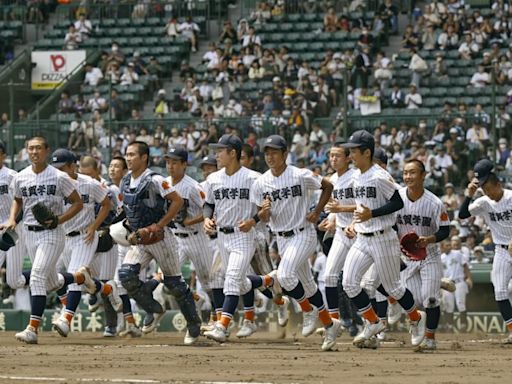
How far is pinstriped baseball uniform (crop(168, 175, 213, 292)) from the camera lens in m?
16.4

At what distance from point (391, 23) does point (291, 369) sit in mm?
20447

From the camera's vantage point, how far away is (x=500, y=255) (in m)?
15.5

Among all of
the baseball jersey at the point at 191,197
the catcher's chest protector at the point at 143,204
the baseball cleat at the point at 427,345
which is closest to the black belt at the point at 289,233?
the catcher's chest protector at the point at 143,204

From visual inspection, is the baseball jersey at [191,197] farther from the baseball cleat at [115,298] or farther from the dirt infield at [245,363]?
the dirt infield at [245,363]

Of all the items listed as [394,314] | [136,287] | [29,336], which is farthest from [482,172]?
[29,336]

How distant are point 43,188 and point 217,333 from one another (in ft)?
A: 8.52

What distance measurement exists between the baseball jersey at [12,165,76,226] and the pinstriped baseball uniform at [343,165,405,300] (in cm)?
334

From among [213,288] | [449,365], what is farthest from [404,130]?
[449,365]

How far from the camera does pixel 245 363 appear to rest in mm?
12172

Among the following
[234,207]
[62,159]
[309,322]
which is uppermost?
[62,159]

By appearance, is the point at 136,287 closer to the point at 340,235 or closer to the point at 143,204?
the point at 143,204

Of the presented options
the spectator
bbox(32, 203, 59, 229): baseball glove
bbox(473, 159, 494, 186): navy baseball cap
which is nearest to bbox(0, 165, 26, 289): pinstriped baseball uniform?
bbox(32, 203, 59, 229): baseball glove

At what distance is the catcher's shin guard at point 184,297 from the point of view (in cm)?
1469

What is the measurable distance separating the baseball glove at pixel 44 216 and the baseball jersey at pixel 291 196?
2.30 metres
